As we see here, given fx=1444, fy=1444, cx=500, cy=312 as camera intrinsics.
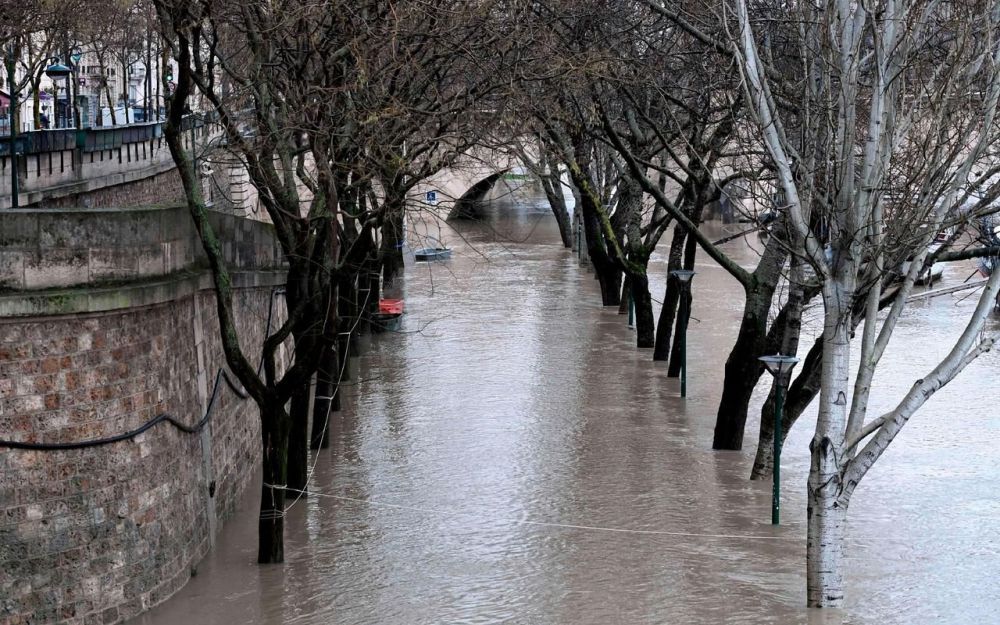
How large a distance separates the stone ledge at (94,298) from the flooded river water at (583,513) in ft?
9.33

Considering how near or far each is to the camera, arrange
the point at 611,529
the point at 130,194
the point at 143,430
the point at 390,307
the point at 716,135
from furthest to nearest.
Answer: the point at 130,194 < the point at 390,307 < the point at 716,135 < the point at 611,529 < the point at 143,430

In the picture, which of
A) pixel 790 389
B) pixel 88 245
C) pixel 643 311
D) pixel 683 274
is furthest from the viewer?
pixel 643 311

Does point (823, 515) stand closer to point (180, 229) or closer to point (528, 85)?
point (180, 229)

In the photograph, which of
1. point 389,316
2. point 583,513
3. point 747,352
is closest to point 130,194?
point 389,316

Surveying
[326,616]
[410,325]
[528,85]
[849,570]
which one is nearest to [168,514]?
[326,616]

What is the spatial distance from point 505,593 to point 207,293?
14.9 feet

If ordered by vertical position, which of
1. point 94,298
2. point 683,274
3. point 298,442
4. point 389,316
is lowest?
point 298,442

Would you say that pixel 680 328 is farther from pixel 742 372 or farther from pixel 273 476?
pixel 273 476

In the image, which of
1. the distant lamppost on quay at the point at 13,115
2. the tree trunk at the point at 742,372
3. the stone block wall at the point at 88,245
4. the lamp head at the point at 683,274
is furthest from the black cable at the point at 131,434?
the lamp head at the point at 683,274

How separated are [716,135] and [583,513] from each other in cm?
614

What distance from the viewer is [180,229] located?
14.1 meters

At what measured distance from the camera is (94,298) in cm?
1223

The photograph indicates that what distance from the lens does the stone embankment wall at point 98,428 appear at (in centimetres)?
1176

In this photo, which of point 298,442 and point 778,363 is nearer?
point 298,442
